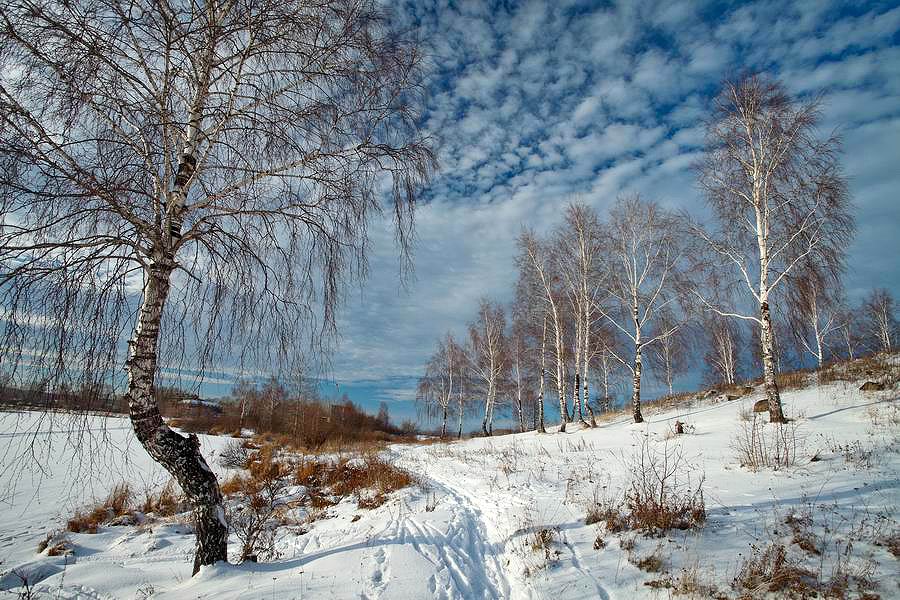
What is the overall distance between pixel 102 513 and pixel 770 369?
15142 mm

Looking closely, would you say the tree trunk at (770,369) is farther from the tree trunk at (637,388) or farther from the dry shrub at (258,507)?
the dry shrub at (258,507)

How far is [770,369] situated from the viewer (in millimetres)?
10047

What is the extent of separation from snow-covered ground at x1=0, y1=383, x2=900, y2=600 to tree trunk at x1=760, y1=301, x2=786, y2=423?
155cm

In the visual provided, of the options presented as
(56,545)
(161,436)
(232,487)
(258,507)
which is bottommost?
(232,487)

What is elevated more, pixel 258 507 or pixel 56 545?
pixel 258 507

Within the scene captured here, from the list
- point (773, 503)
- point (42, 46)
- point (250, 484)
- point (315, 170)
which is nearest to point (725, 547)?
point (773, 503)

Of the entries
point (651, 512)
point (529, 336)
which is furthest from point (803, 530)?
point (529, 336)

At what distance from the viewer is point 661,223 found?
15.0 m

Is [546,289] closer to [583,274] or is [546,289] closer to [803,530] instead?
[583,274]

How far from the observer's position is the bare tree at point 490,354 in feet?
82.8

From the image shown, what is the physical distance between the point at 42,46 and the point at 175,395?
2.94 m

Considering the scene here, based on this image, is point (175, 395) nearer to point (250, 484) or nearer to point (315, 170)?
point (315, 170)

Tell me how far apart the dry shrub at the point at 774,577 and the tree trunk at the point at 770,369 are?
8675 mm

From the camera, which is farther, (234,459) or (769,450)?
(234,459)
